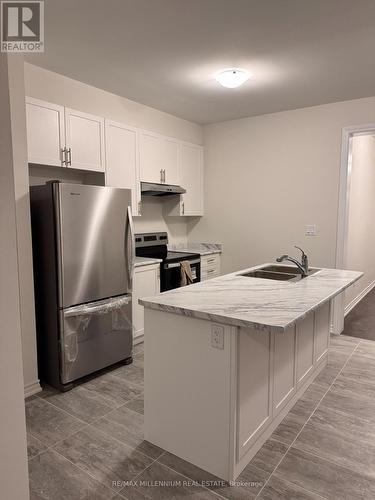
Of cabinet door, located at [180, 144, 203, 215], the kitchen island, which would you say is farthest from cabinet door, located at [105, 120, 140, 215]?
the kitchen island

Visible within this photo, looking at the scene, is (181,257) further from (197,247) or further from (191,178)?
(191,178)

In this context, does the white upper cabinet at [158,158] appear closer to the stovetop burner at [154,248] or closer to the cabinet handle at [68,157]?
the stovetop burner at [154,248]

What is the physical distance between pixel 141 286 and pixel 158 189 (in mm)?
1145

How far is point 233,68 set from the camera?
9.45 ft

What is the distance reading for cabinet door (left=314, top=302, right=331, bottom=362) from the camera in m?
2.79

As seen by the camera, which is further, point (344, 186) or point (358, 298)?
point (358, 298)

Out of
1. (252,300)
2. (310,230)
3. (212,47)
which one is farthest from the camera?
(310,230)

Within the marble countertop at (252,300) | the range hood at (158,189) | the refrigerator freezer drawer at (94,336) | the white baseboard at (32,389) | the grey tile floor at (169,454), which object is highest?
the range hood at (158,189)

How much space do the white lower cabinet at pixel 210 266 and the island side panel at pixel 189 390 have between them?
8.15 feet

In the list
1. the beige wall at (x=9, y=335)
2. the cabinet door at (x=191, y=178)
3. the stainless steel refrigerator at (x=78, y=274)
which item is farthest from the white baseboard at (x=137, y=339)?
the beige wall at (x=9, y=335)

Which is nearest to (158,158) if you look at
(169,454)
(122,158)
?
(122,158)

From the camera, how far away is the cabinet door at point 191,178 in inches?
177

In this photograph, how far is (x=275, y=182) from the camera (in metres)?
4.29

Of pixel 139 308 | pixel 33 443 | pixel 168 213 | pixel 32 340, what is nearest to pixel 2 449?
pixel 33 443
